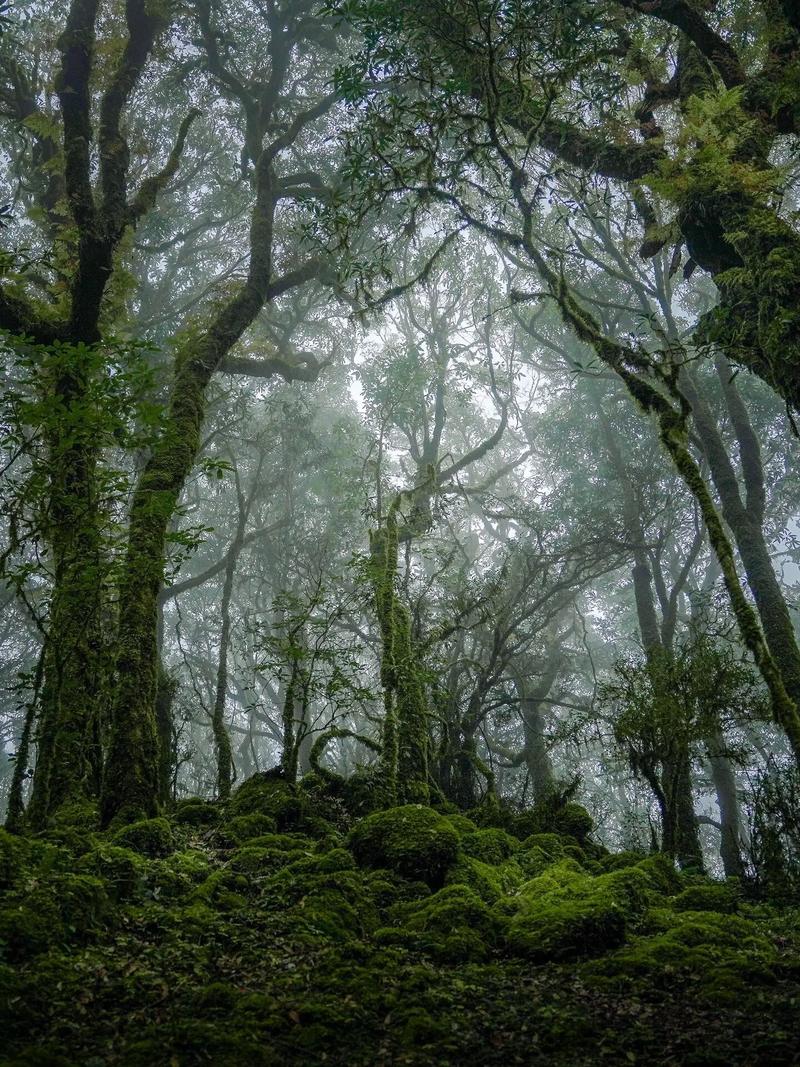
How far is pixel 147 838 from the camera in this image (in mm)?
5426

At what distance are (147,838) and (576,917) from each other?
10.7 ft

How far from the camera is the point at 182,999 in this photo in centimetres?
301

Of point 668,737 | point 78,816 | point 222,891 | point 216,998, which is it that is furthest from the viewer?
point 668,737

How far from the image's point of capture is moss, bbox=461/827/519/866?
6418mm

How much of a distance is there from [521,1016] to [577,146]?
916 centimetres

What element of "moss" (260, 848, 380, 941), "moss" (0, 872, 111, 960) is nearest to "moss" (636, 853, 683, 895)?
"moss" (260, 848, 380, 941)

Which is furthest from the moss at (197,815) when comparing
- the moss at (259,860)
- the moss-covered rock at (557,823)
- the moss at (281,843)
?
the moss-covered rock at (557,823)

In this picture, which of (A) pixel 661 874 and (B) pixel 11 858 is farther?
(A) pixel 661 874

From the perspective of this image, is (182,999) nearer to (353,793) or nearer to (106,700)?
(106,700)

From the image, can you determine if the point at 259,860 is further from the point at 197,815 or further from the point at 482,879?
the point at 197,815

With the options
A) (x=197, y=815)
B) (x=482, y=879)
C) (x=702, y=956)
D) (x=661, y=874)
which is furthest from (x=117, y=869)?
(x=661, y=874)

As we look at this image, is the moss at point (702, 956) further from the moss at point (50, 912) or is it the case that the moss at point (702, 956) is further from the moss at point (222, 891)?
the moss at point (50, 912)

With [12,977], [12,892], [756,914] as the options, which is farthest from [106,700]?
[756,914]

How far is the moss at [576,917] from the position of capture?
13.5ft
